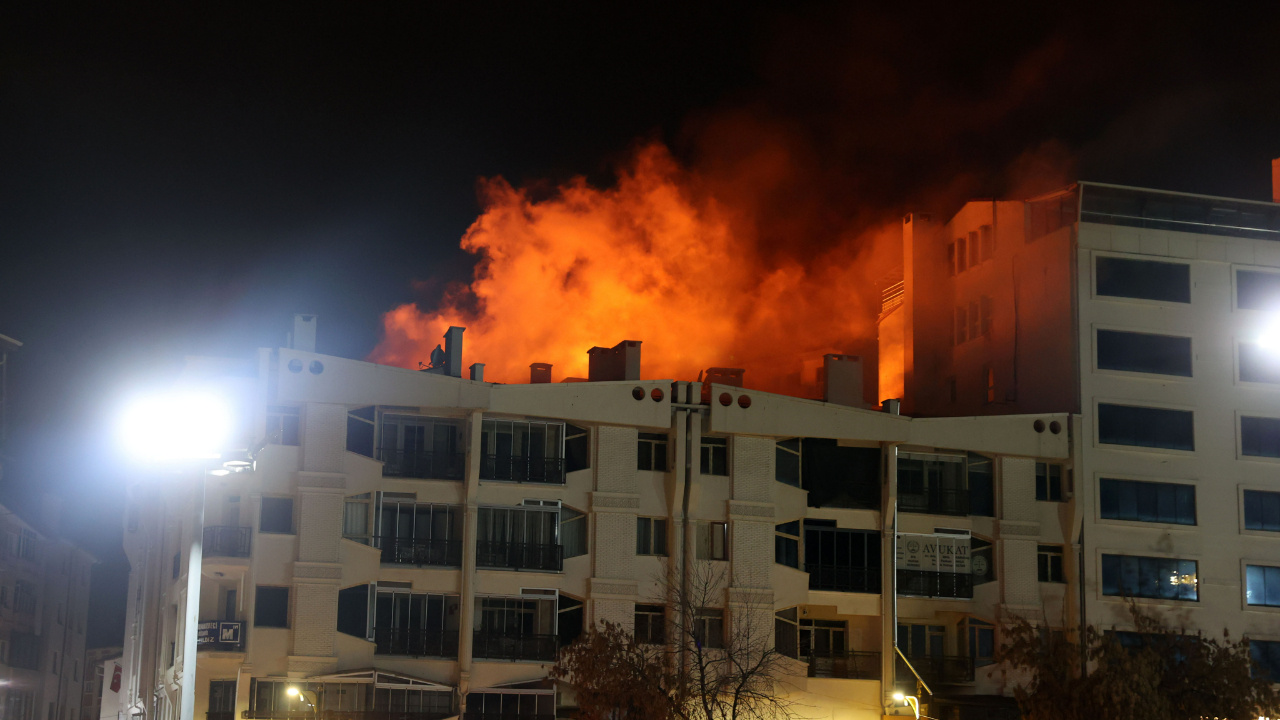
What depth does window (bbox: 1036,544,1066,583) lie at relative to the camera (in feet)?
203

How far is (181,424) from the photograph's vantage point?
26.7 m

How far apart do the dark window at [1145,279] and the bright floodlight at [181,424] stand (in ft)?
153

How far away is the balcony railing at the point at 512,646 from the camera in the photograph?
5528cm

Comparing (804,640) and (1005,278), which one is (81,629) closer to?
(804,640)

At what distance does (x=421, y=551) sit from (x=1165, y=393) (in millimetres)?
33770

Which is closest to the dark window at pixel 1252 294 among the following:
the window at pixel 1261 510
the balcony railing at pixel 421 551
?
the window at pixel 1261 510

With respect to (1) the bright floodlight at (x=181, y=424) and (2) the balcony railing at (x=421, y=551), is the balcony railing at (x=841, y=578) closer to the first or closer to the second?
(2) the balcony railing at (x=421, y=551)

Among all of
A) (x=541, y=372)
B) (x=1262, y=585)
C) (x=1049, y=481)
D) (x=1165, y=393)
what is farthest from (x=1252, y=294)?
(x=541, y=372)

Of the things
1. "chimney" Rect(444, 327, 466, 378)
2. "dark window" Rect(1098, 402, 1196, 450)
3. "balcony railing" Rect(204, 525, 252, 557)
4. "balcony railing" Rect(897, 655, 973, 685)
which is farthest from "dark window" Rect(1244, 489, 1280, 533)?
"balcony railing" Rect(204, 525, 252, 557)

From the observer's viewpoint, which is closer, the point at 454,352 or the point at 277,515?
the point at 277,515

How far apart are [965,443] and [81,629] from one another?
62.3 meters

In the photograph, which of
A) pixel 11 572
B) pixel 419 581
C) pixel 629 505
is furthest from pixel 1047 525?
pixel 11 572

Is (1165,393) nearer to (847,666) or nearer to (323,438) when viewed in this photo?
(847,666)

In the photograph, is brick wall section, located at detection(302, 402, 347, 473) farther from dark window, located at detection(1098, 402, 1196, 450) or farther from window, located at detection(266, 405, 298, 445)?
dark window, located at detection(1098, 402, 1196, 450)
